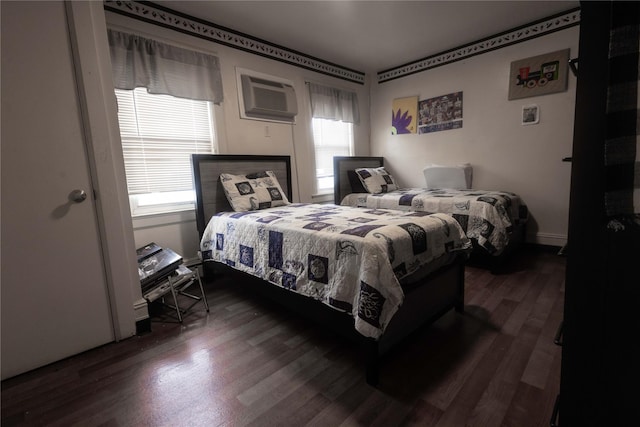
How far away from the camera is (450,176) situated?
368 cm

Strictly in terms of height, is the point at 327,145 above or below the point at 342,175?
above

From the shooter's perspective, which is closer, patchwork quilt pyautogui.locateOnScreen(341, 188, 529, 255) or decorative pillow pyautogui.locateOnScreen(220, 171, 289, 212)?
patchwork quilt pyautogui.locateOnScreen(341, 188, 529, 255)

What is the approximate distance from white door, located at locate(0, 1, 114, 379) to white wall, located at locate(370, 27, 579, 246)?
3774 mm

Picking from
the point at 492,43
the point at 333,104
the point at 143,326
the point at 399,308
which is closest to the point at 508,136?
the point at 492,43

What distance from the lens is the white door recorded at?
1406mm

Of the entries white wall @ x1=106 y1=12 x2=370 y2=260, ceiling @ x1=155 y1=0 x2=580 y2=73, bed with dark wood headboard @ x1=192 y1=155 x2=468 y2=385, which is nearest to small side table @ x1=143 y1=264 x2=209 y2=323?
bed with dark wood headboard @ x1=192 y1=155 x2=468 y2=385

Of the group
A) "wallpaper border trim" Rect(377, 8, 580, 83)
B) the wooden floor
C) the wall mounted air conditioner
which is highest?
"wallpaper border trim" Rect(377, 8, 580, 83)

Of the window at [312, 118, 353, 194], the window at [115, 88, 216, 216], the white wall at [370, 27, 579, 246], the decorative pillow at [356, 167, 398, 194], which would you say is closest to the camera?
the window at [115, 88, 216, 216]

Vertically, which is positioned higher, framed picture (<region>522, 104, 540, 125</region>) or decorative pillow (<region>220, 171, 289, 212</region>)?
framed picture (<region>522, 104, 540, 125</region>)

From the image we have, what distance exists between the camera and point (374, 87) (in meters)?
4.54

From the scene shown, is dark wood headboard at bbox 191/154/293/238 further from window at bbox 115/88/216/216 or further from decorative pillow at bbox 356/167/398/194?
decorative pillow at bbox 356/167/398/194

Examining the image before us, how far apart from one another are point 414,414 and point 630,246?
3.12ft

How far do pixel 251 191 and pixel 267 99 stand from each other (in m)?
1.15

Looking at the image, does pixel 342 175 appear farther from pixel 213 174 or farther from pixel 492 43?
pixel 492 43
